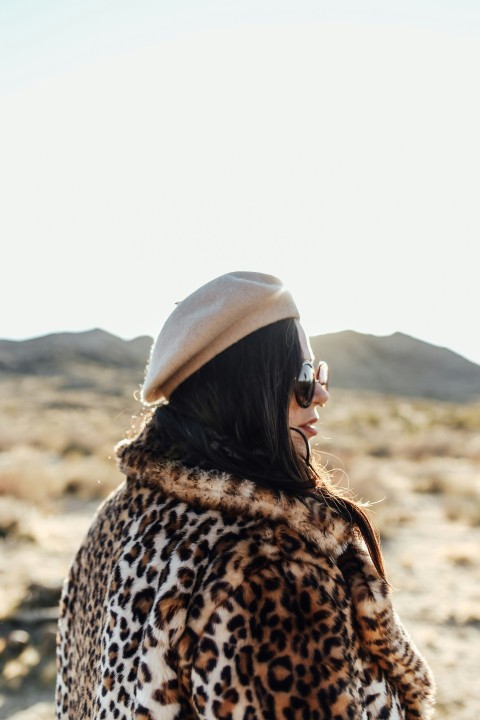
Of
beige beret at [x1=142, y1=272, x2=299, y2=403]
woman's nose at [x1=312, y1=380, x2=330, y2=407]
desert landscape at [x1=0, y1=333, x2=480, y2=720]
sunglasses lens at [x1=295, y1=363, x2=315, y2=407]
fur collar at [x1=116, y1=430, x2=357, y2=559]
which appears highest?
beige beret at [x1=142, y1=272, x2=299, y2=403]

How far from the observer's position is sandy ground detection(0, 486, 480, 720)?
14.8 feet

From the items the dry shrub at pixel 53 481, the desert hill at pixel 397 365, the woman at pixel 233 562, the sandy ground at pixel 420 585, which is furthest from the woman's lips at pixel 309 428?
the desert hill at pixel 397 365

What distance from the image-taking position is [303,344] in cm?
161

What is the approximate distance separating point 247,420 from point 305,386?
205 mm

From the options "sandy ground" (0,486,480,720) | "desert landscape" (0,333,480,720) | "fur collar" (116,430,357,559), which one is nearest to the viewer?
"fur collar" (116,430,357,559)

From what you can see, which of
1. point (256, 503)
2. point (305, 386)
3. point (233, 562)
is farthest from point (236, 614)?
point (305, 386)

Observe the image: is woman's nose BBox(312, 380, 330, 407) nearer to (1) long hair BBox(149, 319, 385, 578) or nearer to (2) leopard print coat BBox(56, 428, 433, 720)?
(1) long hair BBox(149, 319, 385, 578)

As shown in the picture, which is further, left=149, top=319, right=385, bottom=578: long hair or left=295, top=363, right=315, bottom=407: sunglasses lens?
left=295, top=363, right=315, bottom=407: sunglasses lens

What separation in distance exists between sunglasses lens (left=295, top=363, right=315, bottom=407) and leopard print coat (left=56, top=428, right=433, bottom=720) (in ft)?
1.04

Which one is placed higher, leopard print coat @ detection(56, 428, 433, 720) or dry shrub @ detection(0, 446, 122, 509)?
leopard print coat @ detection(56, 428, 433, 720)

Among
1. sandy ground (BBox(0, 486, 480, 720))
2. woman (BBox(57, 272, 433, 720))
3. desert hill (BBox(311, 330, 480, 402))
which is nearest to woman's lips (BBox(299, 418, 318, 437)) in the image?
woman (BBox(57, 272, 433, 720))

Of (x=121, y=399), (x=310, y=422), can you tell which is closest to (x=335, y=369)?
(x=121, y=399)

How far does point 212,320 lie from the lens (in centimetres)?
A: 145

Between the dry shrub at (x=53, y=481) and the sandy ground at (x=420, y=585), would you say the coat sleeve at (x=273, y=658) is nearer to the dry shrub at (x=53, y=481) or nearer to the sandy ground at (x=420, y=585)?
the sandy ground at (x=420, y=585)
